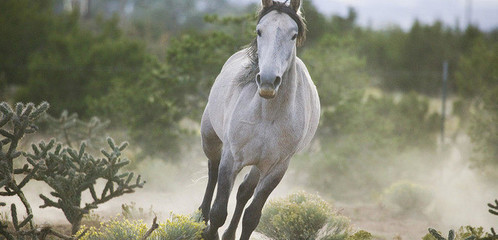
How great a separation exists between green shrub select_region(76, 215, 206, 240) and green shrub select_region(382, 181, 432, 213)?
16.9 ft

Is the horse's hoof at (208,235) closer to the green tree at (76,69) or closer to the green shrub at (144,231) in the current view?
the green shrub at (144,231)

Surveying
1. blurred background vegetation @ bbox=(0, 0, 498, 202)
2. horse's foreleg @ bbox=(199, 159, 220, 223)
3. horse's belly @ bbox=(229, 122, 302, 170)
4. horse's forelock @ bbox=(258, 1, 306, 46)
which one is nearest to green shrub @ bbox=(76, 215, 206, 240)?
horse's belly @ bbox=(229, 122, 302, 170)

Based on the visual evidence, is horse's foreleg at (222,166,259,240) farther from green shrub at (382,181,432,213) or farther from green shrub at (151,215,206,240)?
green shrub at (382,181,432,213)

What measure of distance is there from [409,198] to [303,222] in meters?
4.16

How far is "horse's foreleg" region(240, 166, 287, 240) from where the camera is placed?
16.5 feet

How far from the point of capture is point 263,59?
432 centimetres

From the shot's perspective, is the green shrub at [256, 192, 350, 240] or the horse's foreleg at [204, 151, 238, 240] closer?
the horse's foreleg at [204, 151, 238, 240]

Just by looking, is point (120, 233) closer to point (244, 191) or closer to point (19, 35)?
point (244, 191)

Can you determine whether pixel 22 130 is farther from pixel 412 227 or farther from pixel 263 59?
pixel 412 227

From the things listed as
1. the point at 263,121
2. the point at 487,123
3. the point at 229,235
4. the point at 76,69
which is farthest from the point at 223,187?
the point at 76,69

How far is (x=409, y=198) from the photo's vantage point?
9.31 metres

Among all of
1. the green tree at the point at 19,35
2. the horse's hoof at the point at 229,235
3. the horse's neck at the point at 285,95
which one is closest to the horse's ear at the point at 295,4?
the horse's neck at the point at 285,95

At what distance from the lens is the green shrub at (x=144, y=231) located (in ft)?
15.5

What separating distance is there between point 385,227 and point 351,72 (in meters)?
4.86
